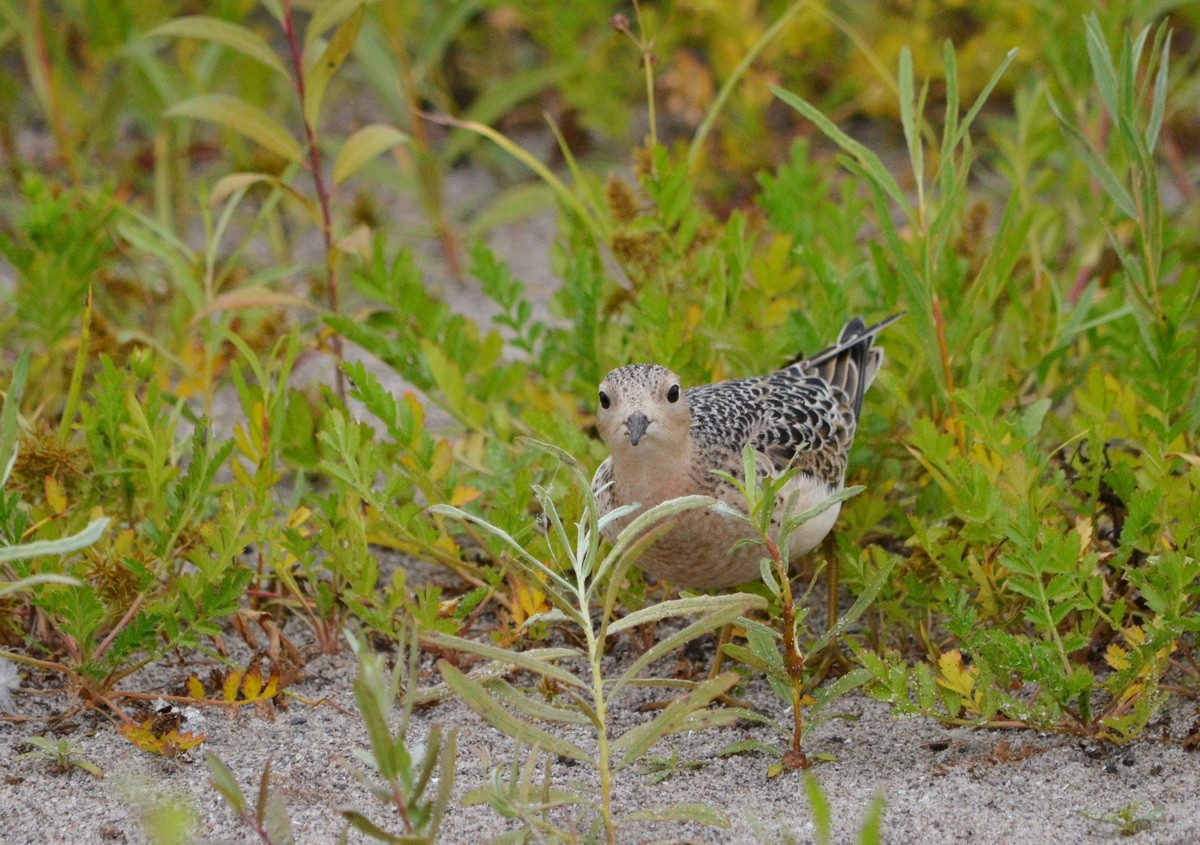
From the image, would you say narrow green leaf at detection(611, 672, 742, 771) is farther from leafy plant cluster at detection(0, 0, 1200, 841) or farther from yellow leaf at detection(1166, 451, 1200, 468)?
yellow leaf at detection(1166, 451, 1200, 468)

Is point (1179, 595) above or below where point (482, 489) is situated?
below

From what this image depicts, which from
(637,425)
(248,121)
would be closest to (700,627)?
(637,425)

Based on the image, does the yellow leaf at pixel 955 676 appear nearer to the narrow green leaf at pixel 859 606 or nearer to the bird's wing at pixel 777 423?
the narrow green leaf at pixel 859 606

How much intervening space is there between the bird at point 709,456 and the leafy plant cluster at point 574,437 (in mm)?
131

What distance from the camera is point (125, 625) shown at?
352 cm

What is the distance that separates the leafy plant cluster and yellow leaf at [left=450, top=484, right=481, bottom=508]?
29 millimetres

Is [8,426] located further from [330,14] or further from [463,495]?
[330,14]

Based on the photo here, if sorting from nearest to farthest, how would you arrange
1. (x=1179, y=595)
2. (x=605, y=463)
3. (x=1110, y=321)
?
(x=1179, y=595), (x=605, y=463), (x=1110, y=321)

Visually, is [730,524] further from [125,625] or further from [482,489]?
[125,625]

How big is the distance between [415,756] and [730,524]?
90cm

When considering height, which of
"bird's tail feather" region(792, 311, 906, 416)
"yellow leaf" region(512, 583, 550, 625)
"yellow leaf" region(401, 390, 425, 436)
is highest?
"bird's tail feather" region(792, 311, 906, 416)

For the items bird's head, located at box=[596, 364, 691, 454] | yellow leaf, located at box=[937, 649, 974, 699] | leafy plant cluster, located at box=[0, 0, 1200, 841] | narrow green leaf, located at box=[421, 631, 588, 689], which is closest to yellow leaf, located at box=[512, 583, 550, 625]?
leafy plant cluster, located at box=[0, 0, 1200, 841]

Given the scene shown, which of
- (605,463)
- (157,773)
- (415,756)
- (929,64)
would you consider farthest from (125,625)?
(929,64)

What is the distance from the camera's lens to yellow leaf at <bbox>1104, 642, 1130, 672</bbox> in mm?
3176
